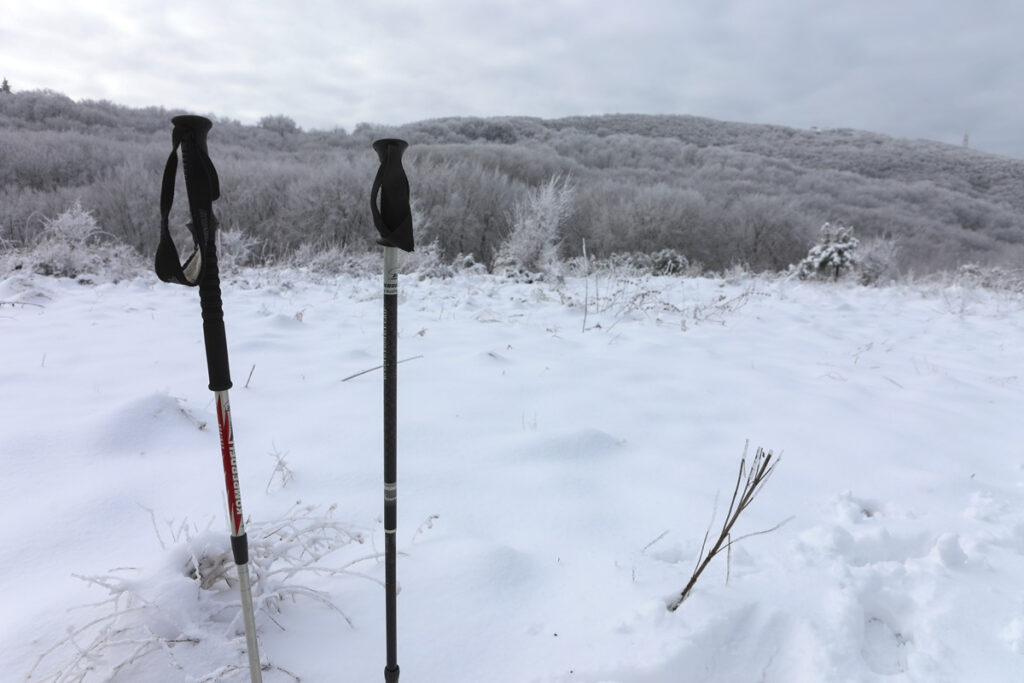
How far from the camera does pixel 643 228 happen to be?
15.7 m

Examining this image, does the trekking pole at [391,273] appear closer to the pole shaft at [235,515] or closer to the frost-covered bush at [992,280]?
the pole shaft at [235,515]

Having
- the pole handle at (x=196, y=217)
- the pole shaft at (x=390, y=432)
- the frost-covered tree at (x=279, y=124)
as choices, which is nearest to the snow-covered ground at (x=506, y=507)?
the pole shaft at (x=390, y=432)

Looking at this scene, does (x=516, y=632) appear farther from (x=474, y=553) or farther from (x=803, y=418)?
(x=803, y=418)

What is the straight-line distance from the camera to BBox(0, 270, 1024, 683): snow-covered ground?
1.28 metres

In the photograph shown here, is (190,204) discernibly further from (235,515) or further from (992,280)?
(992,280)

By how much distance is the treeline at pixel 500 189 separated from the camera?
1262 centimetres

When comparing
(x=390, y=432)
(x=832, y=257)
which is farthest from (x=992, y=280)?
(x=390, y=432)

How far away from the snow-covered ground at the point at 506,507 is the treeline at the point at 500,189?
269 inches

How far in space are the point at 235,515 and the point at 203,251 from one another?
46 centimetres

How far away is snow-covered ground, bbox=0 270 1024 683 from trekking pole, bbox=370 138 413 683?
22 cm

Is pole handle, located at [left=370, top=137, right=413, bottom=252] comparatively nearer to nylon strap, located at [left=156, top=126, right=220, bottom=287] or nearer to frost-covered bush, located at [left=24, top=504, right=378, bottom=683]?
nylon strap, located at [left=156, top=126, right=220, bottom=287]

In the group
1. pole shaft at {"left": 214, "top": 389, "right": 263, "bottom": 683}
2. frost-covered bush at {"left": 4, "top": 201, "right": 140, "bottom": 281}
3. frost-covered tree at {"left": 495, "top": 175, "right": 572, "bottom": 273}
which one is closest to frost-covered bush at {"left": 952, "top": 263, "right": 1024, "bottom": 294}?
frost-covered tree at {"left": 495, "top": 175, "right": 572, "bottom": 273}

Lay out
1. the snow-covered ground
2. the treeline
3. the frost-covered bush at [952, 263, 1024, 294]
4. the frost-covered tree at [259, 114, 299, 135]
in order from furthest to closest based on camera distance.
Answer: the frost-covered tree at [259, 114, 299, 135] < the treeline < the frost-covered bush at [952, 263, 1024, 294] < the snow-covered ground

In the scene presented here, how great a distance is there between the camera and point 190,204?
79cm
